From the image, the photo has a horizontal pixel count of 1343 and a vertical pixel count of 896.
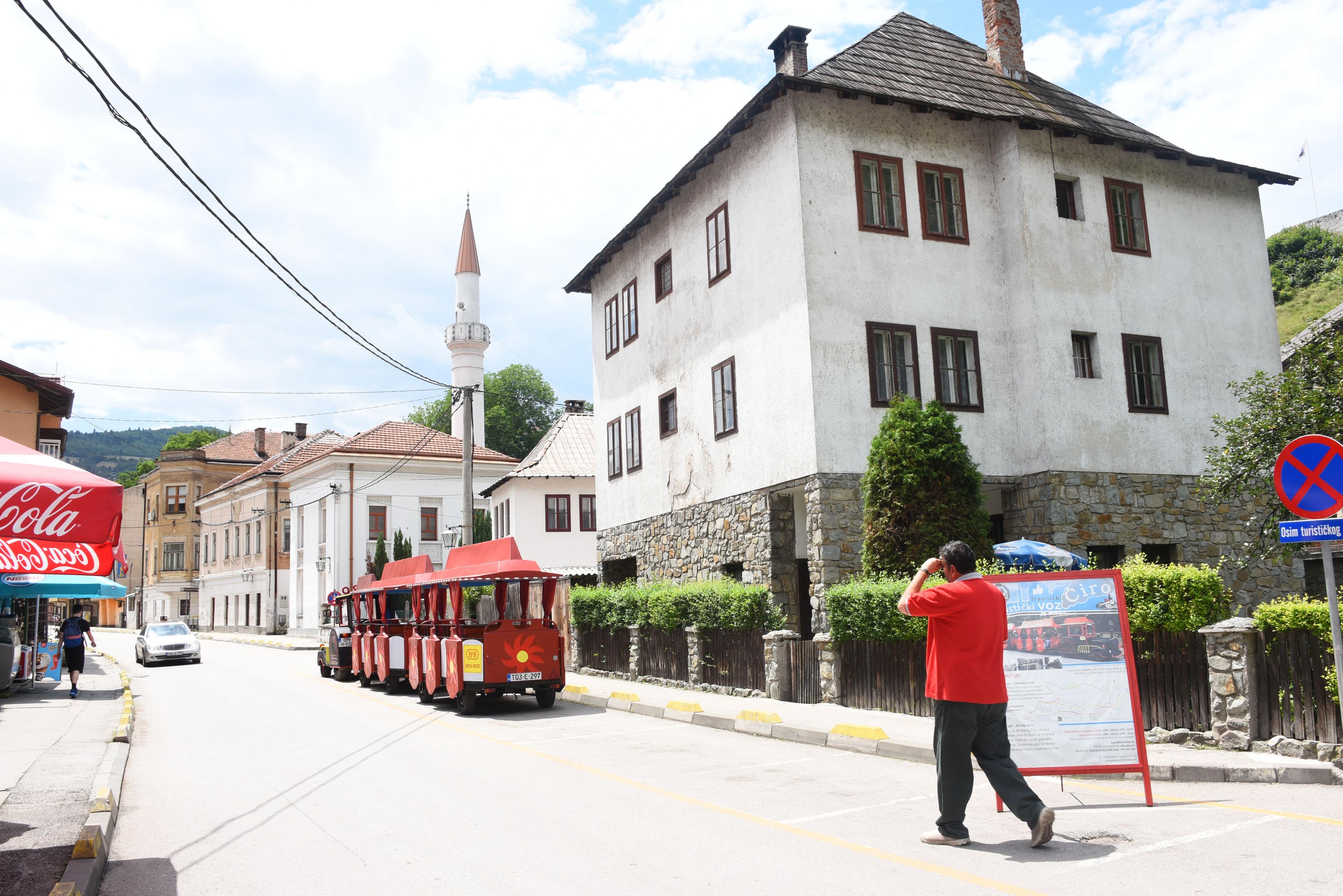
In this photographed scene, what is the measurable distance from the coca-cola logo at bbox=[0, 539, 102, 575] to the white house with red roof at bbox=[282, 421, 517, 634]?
41.3 m

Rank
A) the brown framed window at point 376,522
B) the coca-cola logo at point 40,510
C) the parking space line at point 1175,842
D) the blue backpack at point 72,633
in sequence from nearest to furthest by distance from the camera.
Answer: the coca-cola logo at point 40,510 < the parking space line at point 1175,842 < the blue backpack at point 72,633 < the brown framed window at point 376,522

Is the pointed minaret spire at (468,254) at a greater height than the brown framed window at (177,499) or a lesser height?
greater

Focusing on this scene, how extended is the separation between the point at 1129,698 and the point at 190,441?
97.1 meters

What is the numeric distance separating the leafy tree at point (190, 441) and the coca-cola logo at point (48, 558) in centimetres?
7454

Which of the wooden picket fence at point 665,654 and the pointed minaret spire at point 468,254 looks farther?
the pointed minaret spire at point 468,254

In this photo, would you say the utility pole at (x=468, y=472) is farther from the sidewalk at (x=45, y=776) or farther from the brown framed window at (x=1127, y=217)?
the brown framed window at (x=1127, y=217)

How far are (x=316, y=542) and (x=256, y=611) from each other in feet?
41.0

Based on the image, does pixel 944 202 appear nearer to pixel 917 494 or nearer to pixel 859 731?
pixel 917 494

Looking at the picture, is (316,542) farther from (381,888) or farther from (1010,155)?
(381,888)

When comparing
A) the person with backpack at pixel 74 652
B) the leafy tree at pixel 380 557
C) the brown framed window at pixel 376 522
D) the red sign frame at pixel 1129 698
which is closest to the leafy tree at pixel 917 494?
the red sign frame at pixel 1129 698

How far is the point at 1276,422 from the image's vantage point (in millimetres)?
16438

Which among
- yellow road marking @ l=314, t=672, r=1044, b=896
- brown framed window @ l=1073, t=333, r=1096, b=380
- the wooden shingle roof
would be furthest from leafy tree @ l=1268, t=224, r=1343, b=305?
yellow road marking @ l=314, t=672, r=1044, b=896

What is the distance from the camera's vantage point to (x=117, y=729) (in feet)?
47.3

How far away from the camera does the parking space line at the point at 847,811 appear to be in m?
7.83
